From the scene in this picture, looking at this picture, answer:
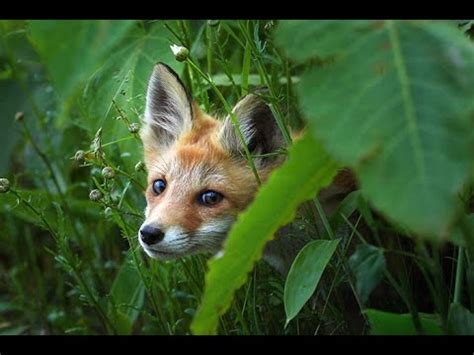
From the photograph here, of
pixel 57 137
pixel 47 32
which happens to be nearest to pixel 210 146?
pixel 57 137

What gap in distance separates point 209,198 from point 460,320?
757 millimetres

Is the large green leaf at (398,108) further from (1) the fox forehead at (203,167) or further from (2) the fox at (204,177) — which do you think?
(1) the fox forehead at (203,167)

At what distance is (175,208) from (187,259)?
235mm

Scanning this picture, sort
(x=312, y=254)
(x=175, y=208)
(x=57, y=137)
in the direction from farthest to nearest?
(x=57, y=137) → (x=175, y=208) → (x=312, y=254)

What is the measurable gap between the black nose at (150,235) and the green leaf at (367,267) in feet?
1.94

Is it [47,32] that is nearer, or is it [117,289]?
[47,32]

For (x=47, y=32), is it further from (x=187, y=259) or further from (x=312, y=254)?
(x=187, y=259)

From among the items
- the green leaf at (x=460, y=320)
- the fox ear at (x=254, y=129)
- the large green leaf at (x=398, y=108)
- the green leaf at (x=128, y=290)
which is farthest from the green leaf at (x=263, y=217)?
the green leaf at (x=128, y=290)

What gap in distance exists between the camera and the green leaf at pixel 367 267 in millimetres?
1459

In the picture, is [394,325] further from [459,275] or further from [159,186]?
[159,186]

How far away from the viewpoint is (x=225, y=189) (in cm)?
215

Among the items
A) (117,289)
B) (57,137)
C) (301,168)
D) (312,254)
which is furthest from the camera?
(57,137)

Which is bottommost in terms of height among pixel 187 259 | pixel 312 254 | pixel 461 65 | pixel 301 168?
pixel 187 259

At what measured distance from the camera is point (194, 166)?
220 cm
